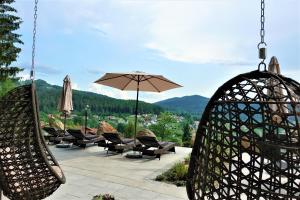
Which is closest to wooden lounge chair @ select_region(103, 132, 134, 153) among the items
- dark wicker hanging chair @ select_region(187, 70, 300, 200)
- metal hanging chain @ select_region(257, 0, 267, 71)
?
dark wicker hanging chair @ select_region(187, 70, 300, 200)

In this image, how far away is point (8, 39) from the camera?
22.2 m

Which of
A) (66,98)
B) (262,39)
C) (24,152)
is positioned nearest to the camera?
(262,39)

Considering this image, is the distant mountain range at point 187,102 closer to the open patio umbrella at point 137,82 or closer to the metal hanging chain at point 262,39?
the open patio umbrella at point 137,82

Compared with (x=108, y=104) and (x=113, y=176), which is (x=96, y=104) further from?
(x=113, y=176)

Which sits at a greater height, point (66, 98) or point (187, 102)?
point (187, 102)

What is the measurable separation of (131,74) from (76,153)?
2.80m

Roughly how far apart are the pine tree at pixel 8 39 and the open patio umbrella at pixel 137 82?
13478 millimetres

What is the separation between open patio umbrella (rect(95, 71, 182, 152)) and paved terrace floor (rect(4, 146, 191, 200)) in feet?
6.11

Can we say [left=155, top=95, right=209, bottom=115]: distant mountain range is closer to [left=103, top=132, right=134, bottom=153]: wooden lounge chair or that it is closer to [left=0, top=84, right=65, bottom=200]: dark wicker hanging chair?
[left=103, top=132, right=134, bottom=153]: wooden lounge chair

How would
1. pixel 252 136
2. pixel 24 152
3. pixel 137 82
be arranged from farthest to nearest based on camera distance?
pixel 137 82, pixel 24 152, pixel 252 136

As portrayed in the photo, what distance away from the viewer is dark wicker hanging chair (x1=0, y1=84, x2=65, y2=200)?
384 cm

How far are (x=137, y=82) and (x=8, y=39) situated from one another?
1472 centimetres

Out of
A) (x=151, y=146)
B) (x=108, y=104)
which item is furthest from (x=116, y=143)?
(x=108, y=104)

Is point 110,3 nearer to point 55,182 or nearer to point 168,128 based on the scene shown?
point 55,182
